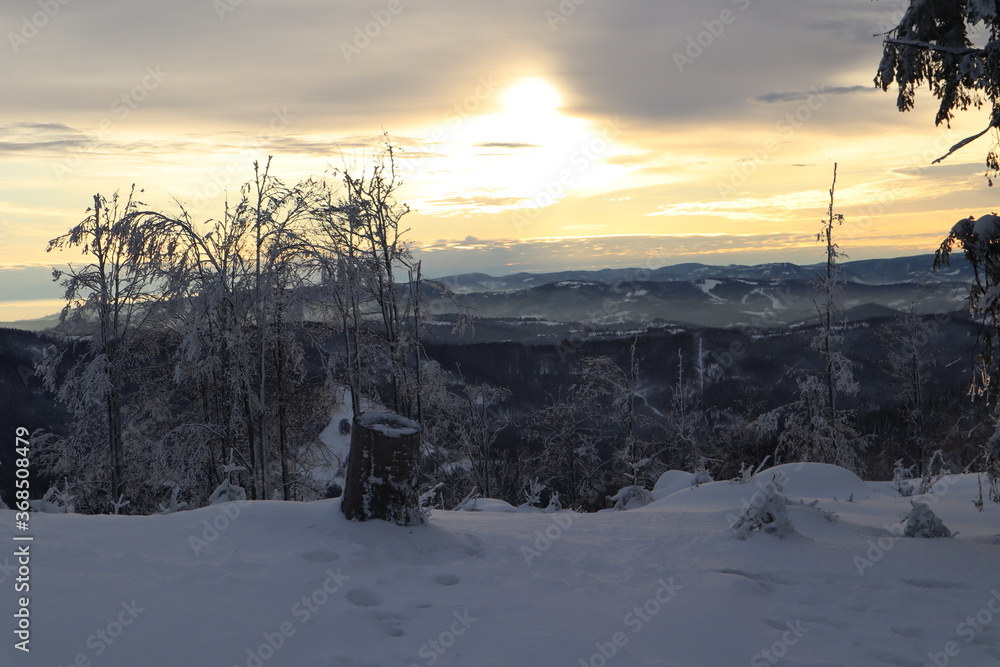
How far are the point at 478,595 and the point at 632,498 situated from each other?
7.17 meters

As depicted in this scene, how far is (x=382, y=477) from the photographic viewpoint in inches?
242

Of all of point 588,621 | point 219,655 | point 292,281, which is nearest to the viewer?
point 219,655

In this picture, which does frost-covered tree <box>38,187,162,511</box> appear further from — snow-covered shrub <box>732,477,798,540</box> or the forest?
snow-covered shrub <box>732,477,798,540</box>

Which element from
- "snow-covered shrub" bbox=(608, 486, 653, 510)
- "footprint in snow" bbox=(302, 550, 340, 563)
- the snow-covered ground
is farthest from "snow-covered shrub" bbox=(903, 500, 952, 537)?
"footprint in snow" bbox=(302, 550, 340, 563)

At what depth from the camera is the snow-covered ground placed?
395cm

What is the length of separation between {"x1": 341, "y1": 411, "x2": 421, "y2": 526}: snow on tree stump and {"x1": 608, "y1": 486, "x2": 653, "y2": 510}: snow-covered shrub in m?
6.13

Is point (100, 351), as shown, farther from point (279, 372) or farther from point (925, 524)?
point (925, 524)

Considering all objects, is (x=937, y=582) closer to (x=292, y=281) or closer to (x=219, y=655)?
(x=219, y=655)

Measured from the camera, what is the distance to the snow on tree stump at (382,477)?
6133 millimetres

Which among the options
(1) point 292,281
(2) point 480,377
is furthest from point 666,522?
(2) point 480,377

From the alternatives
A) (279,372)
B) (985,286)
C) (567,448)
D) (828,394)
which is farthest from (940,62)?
(567,448)

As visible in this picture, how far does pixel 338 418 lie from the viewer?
233ft

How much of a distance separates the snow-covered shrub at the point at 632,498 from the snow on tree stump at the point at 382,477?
20.1 ft

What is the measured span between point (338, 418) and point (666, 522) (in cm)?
6626
